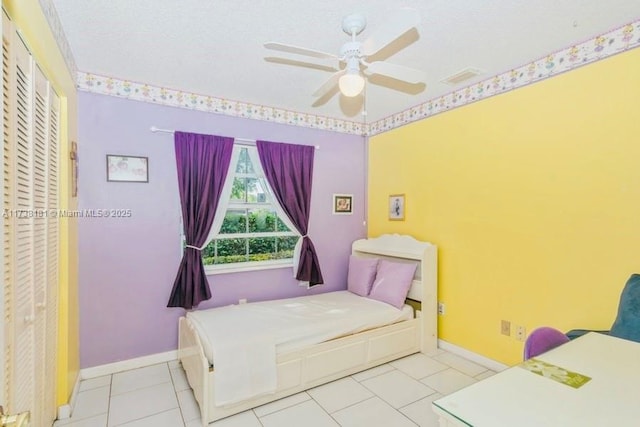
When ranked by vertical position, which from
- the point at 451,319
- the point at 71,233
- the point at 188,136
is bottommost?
the point at 451,319

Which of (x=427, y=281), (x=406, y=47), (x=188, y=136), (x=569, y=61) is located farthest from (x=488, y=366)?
(x=188, y=136)

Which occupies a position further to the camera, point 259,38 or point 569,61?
point 569,61

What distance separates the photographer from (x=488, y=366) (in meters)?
2.84

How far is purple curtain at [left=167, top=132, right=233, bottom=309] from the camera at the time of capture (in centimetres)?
297

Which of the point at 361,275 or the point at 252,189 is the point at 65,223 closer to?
the point at 252,189

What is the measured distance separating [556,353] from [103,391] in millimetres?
2977

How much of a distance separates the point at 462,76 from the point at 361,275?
209 cm

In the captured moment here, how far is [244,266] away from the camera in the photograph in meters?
3.39

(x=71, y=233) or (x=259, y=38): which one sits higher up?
(x=259, y=38)

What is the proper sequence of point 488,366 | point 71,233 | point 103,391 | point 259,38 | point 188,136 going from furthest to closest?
point 188,136 < point 488,366 < point 103,391 < point 71,233 < point 259,38

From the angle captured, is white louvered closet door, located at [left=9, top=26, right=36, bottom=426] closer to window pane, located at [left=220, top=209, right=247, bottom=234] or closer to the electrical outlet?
window pane, located at [left=220, top=209, right=247, bottom=234]

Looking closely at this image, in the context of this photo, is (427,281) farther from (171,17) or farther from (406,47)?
(171,17)

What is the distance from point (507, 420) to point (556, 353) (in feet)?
2.31

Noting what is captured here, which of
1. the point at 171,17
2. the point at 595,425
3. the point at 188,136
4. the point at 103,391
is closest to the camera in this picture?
the point at 595,425
